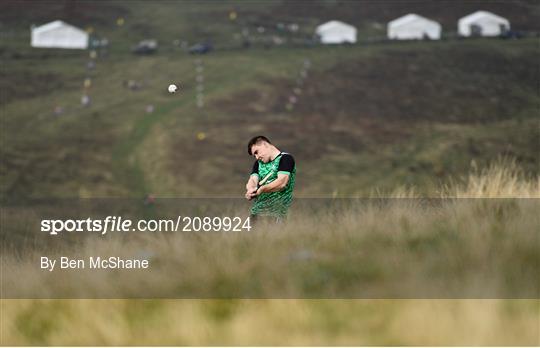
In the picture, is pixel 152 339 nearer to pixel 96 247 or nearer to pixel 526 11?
pixel 96 247

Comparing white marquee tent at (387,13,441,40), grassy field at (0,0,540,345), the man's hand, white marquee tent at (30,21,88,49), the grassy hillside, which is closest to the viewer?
grassy field at (0,0,540,345)

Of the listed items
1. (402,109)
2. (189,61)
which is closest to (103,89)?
(189,61)

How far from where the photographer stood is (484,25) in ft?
417

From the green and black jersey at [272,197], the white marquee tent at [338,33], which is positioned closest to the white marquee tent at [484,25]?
the white marquee tent at [338,33]

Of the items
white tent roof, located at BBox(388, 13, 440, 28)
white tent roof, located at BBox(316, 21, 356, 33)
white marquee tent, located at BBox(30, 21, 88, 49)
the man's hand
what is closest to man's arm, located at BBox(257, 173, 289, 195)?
the man's hand

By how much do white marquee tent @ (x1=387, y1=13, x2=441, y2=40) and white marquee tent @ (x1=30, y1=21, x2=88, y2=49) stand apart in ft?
147

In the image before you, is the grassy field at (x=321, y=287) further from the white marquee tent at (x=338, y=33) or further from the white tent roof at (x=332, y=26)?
the white tent roof at (x=332, y=26)

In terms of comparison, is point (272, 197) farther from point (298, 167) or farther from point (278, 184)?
point (298, 167)

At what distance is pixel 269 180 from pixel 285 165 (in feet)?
0.95

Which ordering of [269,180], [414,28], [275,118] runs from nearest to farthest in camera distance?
[269,180] < [275,118] < [414,28]

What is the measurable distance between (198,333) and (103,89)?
98515 millimetres

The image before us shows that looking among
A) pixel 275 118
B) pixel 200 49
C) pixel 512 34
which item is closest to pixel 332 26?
pixel 200 49

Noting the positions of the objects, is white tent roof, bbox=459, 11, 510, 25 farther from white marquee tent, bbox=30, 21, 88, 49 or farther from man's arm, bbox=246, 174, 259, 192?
man's arm, bbox=246, 174, 259, 192

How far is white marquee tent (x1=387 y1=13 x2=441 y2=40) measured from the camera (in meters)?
127
